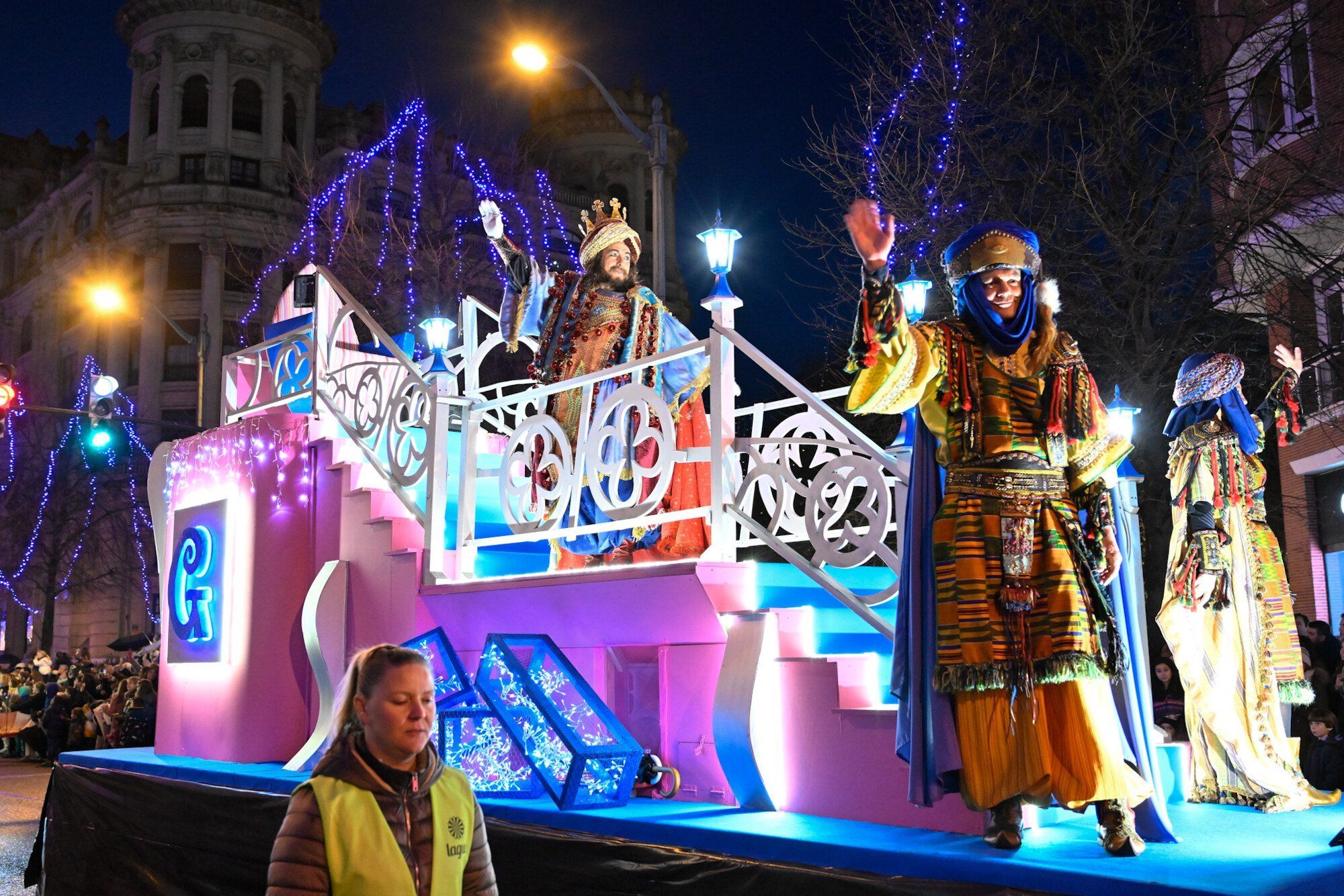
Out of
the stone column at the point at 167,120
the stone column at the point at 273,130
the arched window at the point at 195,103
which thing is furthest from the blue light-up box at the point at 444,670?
the arched window at the point at 195,103

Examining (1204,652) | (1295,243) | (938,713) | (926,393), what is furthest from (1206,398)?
(1295,243)

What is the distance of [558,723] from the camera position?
538 centimetres

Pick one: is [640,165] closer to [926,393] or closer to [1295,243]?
[1295,243]

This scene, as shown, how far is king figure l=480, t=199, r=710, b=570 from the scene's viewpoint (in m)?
6.87

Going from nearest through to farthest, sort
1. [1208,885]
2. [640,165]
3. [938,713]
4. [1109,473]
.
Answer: [1208,885], [938,713], [1109,473], [640,165]

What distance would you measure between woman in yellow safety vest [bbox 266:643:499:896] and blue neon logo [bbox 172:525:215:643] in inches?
221

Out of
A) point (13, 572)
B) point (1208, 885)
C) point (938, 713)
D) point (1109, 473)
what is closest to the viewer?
point (1208, 885)

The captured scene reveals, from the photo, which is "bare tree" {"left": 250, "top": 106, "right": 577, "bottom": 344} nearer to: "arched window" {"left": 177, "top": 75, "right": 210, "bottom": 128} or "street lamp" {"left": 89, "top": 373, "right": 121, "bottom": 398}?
"street lamp" {"left": 89, "top": 373, "right": 121, "bottom": 398}

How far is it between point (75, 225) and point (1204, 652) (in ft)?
141

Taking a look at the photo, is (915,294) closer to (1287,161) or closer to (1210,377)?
(1210,377)

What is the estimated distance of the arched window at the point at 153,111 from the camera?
3816cm

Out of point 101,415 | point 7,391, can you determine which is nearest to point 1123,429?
point 7,391

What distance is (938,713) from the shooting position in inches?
162

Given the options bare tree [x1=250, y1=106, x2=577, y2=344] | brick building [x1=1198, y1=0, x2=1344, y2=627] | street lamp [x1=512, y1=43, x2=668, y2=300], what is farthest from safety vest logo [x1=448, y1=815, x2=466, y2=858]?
bare tree [x1=250, y1=106, x2=577, y2=344]
